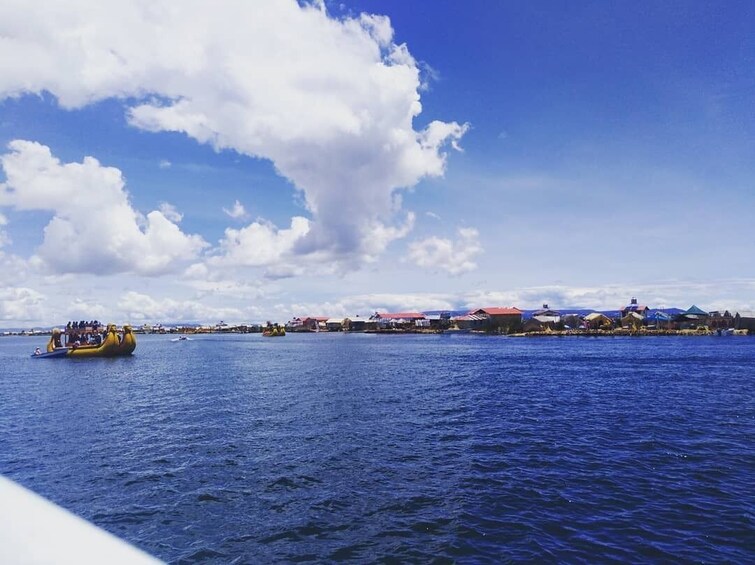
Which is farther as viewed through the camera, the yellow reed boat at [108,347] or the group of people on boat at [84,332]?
the group of people on boat at [84,332]

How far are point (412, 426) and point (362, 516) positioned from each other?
13275 mm

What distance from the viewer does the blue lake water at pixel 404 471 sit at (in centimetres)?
1509

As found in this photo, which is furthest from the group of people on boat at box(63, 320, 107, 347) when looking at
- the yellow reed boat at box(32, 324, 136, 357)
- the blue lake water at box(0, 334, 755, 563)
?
the blue lake water at box(0, 334, 755, 563)

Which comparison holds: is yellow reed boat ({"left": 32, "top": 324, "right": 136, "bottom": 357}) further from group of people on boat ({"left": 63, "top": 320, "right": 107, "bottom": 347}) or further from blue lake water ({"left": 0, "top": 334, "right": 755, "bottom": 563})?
blue lake water ({"left": 0, "top": 334, "right": 755, "bottom": 563})

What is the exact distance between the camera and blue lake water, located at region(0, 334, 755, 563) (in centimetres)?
1509

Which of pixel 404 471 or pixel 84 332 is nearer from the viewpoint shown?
pixel 404 471

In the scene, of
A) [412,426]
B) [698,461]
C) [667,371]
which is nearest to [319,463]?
[412,426]

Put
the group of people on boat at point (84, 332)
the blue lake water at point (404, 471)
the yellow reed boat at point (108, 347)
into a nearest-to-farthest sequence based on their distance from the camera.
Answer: the blue lake water at point (404, 471) → the yellow reed boat at point (108, 347) → the group of people on boat at point (84, 332)

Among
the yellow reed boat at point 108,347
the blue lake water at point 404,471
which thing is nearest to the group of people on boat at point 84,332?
the yellow reed boat at point 108,347

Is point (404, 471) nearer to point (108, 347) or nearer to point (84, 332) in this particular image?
point (108, 347)

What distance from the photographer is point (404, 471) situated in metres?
21.3

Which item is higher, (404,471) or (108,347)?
(108,347)

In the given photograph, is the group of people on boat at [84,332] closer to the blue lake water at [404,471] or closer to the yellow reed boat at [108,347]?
the yellow reed boat at [108,347]

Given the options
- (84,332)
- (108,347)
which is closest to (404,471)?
(108,347)
